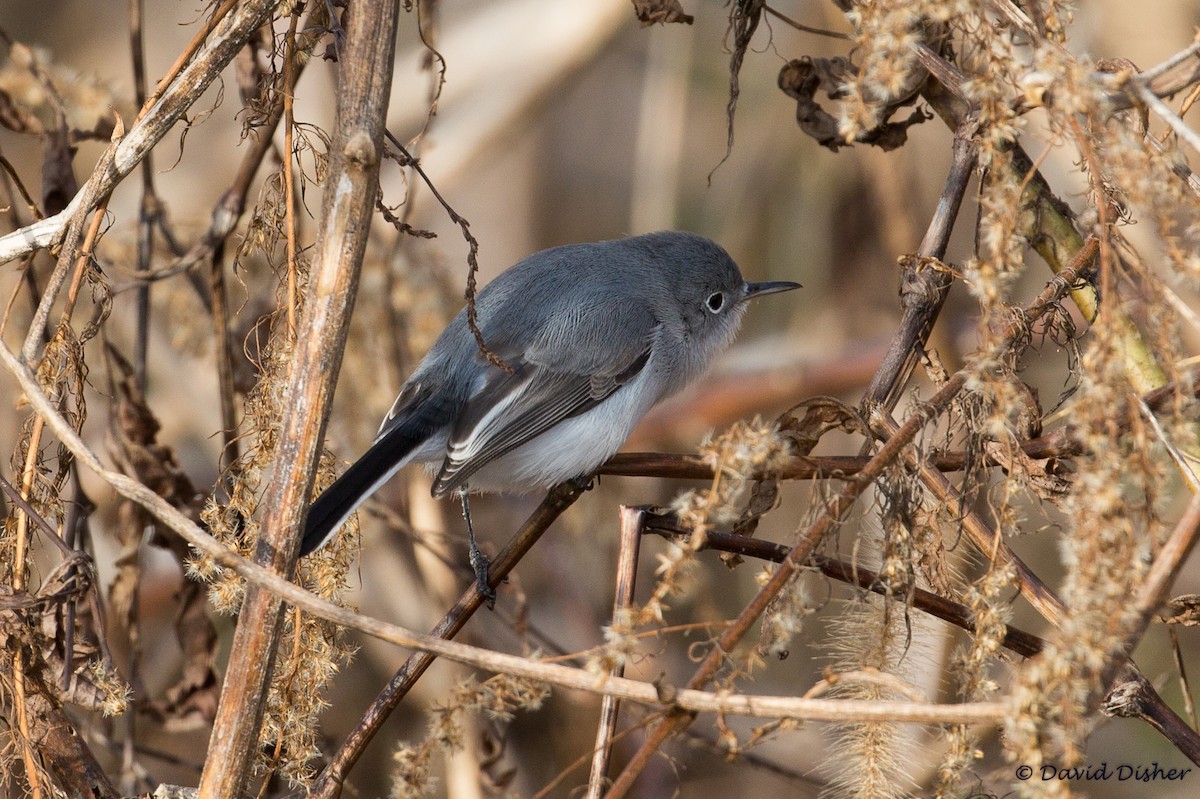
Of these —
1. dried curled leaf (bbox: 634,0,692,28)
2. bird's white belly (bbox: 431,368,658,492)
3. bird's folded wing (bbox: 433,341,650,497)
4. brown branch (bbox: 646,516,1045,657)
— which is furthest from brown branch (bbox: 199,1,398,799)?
bird's white belly (bbox: 431,368,658,492)

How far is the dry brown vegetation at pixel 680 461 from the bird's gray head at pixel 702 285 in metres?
0.57

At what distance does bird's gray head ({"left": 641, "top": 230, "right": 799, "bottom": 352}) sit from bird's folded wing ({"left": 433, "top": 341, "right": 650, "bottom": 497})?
46cm

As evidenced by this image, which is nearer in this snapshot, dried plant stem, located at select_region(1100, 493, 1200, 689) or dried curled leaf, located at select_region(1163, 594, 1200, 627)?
dried plant stem, located at select_region(1100, 493, 1200, 689)

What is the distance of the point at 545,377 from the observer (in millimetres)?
2781

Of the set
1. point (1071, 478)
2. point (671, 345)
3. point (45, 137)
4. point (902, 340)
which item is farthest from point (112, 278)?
point (1071, 478)

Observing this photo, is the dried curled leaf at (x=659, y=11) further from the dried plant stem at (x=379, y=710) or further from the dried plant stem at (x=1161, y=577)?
the dried plant stem at (x=1161, y=577)

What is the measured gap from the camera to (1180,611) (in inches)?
67.6

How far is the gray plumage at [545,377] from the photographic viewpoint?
264cm

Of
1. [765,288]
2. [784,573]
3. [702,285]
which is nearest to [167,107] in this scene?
[784,573]

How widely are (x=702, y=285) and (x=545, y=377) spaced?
76cm

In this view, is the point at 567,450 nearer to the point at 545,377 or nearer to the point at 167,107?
the point at 545,377

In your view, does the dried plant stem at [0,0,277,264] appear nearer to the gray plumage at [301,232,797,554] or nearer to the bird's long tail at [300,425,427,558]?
the bird's long tail at [300,425,427,558]

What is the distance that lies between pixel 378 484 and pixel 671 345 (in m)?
1.33

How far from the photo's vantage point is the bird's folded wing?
102 inches
